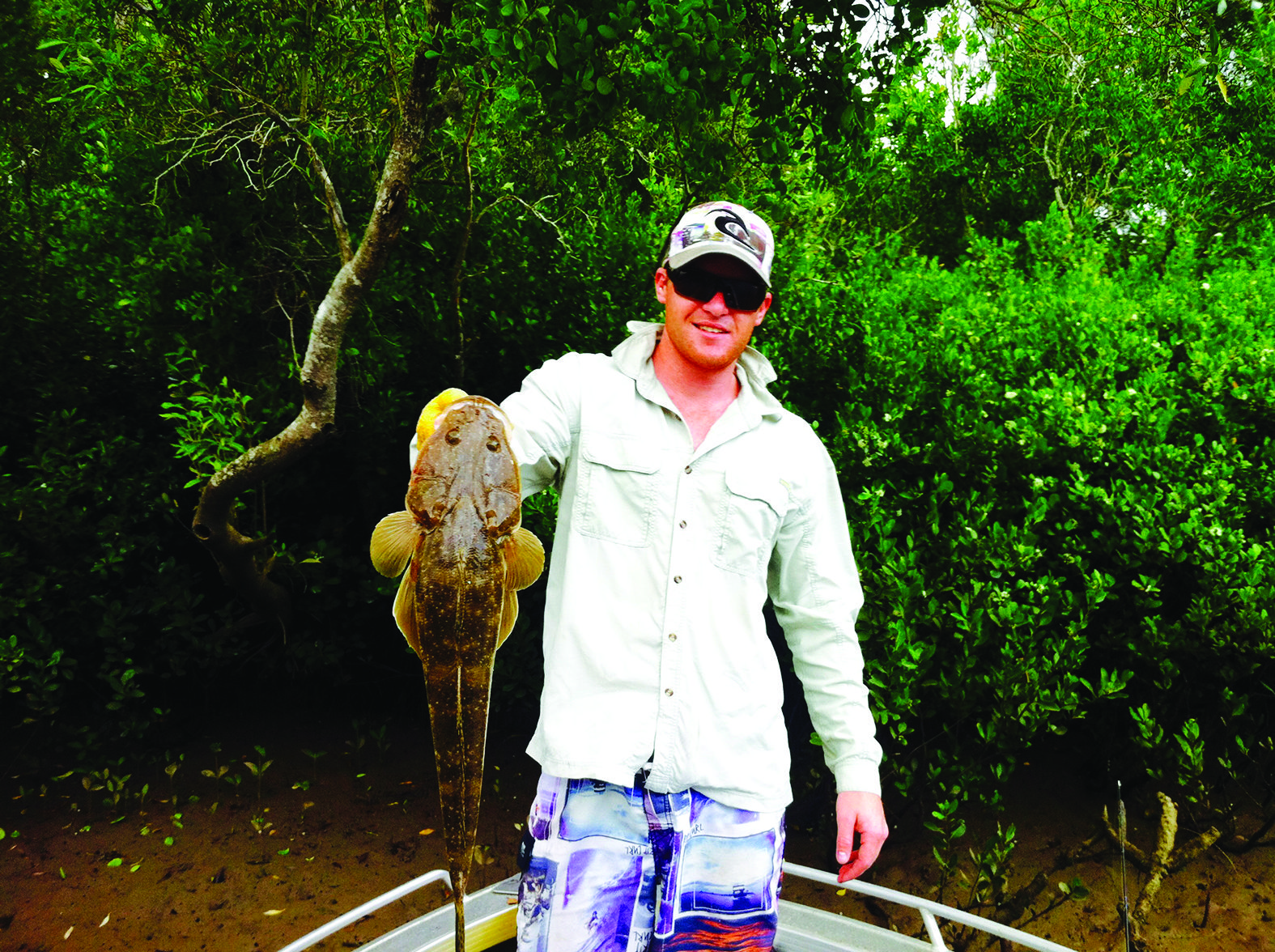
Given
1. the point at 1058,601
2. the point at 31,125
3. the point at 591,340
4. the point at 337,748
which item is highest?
the point at 31,125

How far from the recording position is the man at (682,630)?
1.93 m

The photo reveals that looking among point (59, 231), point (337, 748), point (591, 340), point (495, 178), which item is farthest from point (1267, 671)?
point (59, 231)

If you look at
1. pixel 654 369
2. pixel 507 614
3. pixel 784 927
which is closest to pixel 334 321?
pixel 654 369

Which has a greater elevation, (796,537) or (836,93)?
(836,93)

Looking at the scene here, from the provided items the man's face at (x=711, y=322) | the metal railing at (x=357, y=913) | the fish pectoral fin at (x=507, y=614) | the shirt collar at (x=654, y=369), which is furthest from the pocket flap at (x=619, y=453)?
the metal railing at (x=357, y=913)

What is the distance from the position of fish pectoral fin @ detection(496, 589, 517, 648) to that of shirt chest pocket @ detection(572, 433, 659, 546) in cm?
39

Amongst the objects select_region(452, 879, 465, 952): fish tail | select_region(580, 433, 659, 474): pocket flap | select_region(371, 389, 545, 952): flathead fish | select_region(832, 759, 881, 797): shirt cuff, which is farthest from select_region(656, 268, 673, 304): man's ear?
select_region(452, 879, 465, 952): fish tail

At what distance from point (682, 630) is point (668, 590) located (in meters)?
0.10

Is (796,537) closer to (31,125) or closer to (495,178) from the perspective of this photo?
(495,178)

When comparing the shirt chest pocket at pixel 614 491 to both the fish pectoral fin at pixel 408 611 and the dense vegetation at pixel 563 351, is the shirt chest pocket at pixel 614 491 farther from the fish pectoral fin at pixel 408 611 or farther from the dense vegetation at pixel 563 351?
the dense vegetation at pixel 563 351

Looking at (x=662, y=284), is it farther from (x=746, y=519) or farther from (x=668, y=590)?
(x=668, y=590)

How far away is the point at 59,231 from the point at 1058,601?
5972 millimetres

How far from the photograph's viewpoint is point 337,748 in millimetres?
Answer: 5684

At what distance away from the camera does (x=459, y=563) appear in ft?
5.06
